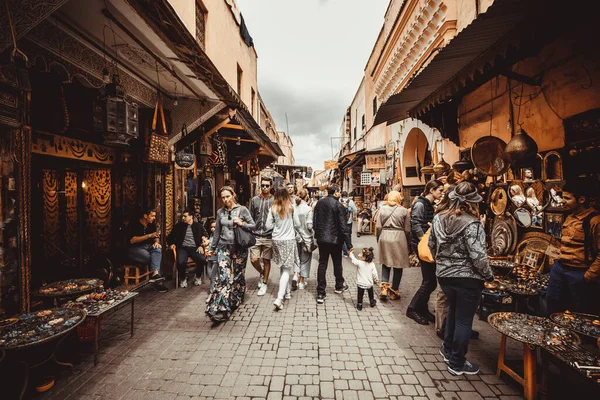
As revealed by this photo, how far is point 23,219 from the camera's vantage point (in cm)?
323

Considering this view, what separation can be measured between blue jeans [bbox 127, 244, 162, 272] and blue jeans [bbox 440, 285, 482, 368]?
5455 mm

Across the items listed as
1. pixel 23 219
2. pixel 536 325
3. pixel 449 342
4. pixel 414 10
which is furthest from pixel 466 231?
pixel 414 10

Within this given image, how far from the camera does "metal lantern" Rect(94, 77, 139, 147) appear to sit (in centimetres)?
390

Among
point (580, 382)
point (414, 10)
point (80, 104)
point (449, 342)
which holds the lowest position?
point (580, 382)

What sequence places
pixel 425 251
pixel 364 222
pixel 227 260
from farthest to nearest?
pixel 364 222 < pixel 227 260 < pixel 425 251

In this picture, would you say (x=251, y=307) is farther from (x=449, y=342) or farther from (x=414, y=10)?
(x=414, y=10)

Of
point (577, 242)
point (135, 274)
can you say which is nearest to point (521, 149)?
point (577, 242)

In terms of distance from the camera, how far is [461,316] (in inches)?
121

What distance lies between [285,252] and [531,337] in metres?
3.49

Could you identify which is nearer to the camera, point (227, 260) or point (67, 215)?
point (227, 260)

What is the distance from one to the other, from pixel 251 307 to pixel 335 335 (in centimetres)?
166

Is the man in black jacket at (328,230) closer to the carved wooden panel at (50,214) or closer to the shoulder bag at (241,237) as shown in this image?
the shoulder bag at (241,237)

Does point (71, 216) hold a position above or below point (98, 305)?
above

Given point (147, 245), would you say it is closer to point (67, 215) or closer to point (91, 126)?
point (67, 215)
